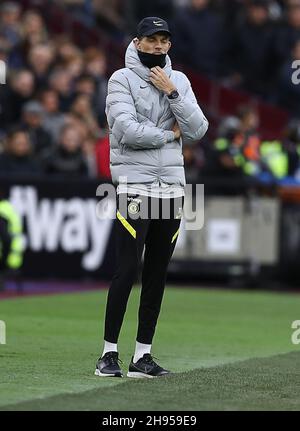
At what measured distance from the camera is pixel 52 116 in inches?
712

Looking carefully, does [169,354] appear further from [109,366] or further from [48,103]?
[48,103]

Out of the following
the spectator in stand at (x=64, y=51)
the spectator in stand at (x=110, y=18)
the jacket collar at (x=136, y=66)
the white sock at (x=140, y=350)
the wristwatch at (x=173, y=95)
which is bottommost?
the white sock at (x=140, y=350)

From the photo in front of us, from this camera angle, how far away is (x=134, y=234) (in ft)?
25.7

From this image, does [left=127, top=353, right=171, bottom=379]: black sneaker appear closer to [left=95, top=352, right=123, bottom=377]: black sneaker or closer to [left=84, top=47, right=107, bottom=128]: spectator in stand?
[left=95, top=352, right=123, bottom=377]: black sneaker

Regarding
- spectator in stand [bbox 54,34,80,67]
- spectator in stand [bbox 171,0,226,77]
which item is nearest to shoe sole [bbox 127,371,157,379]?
spectator in stand [bbox 54,34,80,67]

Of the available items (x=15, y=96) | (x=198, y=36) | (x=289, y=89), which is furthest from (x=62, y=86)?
(x=289, y=89)

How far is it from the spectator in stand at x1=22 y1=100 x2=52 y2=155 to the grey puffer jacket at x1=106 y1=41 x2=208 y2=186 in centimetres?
933

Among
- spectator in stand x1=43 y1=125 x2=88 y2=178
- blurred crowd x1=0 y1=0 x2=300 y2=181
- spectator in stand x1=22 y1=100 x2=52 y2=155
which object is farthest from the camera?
spectator in stand x1=22 y1=100 x2=52 y2=155

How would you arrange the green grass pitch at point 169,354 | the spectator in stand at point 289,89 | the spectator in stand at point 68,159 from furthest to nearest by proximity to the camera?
the spectator in stand at point 289,89, the spectator in stand at point 68,159, the green grass pitch at point 169,354

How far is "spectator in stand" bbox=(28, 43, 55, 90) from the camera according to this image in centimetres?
1875

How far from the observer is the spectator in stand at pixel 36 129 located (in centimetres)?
1723

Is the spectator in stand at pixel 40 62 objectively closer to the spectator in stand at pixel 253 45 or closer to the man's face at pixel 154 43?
the spectator in stand at pixel 253 45

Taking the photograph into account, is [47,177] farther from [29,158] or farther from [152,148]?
[152,148]

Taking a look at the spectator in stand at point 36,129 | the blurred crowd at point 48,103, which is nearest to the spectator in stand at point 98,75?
the blurred crowd at point 48,103
